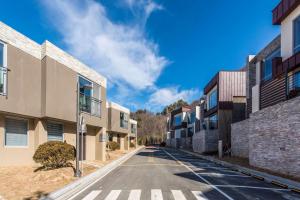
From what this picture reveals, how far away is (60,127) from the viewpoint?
2022 centimetres

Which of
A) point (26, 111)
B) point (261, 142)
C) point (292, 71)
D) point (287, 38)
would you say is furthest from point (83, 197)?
point (287, 38)

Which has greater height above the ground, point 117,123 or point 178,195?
point 117,123

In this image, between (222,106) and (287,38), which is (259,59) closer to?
(287,38)

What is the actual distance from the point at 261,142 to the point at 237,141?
1001 cm

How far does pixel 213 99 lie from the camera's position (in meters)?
42.9

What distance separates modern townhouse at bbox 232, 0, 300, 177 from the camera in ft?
53.6

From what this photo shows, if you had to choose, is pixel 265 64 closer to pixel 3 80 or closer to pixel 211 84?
pixel 211 84

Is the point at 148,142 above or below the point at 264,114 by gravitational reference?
below

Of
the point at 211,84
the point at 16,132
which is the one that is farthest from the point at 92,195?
the point at 211,84

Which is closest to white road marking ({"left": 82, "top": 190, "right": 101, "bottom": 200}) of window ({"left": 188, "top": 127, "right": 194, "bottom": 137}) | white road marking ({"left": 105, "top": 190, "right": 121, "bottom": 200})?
white road marking ({"left": 105, "top": 190, "right": 121, "bottom": 200})

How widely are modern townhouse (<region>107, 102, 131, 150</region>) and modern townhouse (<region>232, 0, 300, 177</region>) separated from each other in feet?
71.1

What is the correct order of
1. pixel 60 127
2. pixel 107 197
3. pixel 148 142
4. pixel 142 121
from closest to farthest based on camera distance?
pixel 107 197 < pixel 60 127 < pixel 148 142 < pixel 142 121

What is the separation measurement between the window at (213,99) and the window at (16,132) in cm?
2840

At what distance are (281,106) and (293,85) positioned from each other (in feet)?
6.86
